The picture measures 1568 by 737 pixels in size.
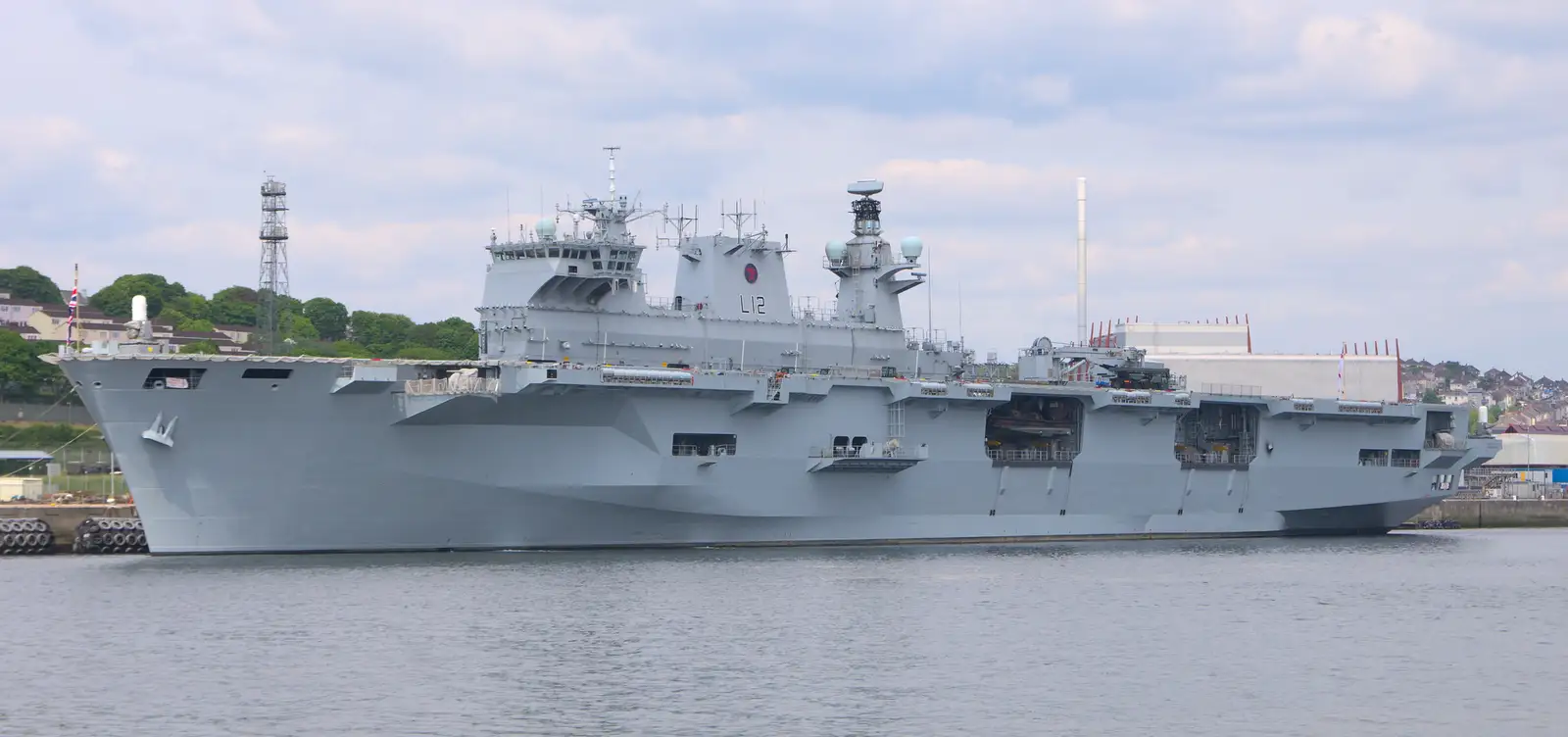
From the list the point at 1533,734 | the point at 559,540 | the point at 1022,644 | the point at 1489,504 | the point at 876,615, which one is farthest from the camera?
the point at 1489,504

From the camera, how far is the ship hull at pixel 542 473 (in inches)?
1302

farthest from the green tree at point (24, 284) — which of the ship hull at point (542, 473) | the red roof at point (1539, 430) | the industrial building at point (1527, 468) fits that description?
the red roof at point (1539, 430)

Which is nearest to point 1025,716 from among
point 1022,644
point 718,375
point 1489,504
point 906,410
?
point 1022,644

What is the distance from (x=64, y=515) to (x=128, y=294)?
176ft

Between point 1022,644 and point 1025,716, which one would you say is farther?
point 1022,644

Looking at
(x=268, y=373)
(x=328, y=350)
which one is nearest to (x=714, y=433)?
(x=268, y=373)

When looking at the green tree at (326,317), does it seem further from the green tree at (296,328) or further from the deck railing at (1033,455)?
the deck railing at (1033,455)

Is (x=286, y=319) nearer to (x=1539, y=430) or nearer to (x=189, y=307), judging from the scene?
(x=189, y=307)

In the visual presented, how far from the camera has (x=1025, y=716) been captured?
65.7 feet

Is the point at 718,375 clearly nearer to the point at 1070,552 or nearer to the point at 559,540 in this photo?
the point at 559,540

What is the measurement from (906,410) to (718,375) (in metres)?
5.66

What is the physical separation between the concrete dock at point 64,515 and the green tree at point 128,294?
161ft

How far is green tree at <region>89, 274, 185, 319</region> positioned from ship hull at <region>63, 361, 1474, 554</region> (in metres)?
60.6

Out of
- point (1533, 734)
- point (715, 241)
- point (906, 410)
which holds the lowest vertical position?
point (1533, 734)
